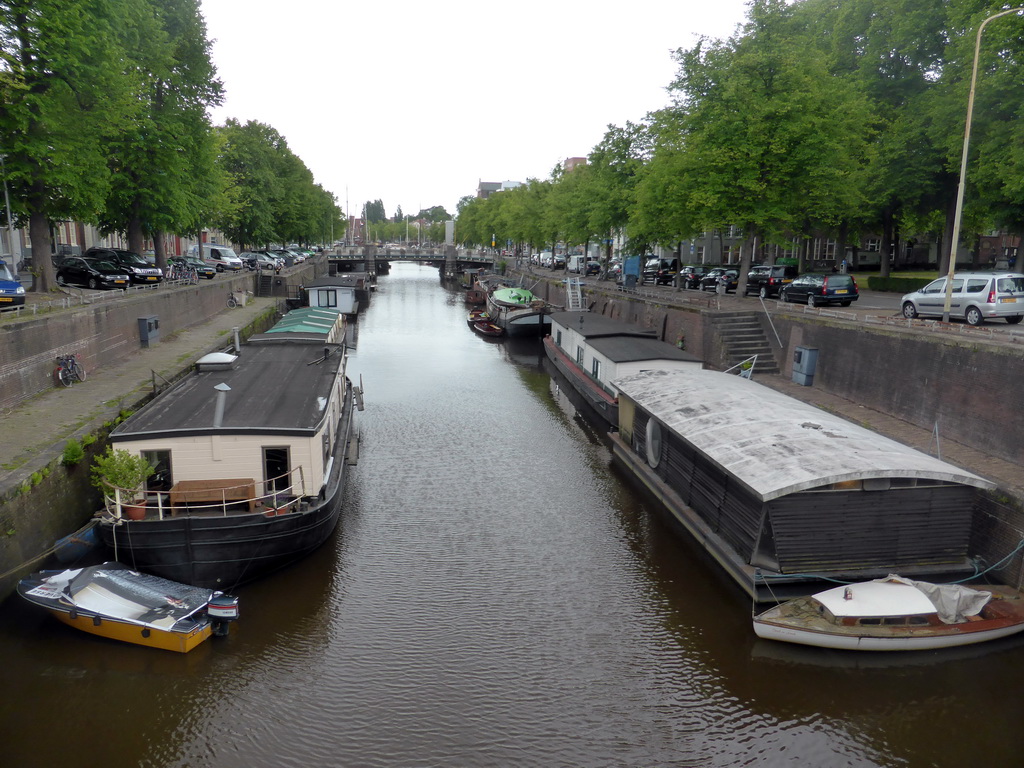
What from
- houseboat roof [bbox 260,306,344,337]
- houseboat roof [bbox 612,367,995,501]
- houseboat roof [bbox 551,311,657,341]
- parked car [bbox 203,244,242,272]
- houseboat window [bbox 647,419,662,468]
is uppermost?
parked car [bbox 203,244,242,272]

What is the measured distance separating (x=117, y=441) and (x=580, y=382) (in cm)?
1983

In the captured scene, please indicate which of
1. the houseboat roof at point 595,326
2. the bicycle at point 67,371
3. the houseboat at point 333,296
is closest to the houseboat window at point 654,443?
the houseboat roof at point 595,326

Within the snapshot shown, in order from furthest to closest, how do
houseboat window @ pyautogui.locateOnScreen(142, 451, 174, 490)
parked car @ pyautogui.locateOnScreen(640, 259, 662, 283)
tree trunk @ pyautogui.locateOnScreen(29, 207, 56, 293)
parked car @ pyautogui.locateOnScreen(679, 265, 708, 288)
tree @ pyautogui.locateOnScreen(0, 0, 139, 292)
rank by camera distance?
parked car @ pyautogui.locateOnScreen(640, 259, 662, 283)
parked car @ pyautogui.locateOnScreen(679, 265, 708, 288)
tree trunk @ pyautogui.locateOnScreen(29, 207, 56, 293)
tree @ pyautogui.locateOnScreen(0, 0, 139, 292)
houseboat window @ pyautogui.locateOnScreen(142, 451, 174, 490)

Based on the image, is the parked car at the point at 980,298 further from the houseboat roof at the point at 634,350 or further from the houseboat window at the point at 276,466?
the houseboat window at the point at 276,466

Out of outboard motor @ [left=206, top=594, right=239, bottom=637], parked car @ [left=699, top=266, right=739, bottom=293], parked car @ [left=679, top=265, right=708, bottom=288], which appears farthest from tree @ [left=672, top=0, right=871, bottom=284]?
outboard motor @ [left=206, top=594, right=239, bottom=637]

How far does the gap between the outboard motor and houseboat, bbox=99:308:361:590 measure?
107cm

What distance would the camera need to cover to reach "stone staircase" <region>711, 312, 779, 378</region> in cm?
2734

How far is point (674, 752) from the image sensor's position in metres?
9.99

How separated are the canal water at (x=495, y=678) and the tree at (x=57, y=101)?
18.3 meters

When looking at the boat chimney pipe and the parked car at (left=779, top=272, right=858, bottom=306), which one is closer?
the boat chimney pipe

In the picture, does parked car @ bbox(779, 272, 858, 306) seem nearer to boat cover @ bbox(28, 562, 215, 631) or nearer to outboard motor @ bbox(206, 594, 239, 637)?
outboard motor @ bbox(206, 594, 239, 637)

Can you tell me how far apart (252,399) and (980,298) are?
22122 millimetres

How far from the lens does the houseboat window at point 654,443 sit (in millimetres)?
19328

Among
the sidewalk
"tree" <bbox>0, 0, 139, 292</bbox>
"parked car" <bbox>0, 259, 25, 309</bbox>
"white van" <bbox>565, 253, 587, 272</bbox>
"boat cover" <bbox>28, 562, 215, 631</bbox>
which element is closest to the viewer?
"boat cover" <bbox>28, 562, 215, 631</bbox>
